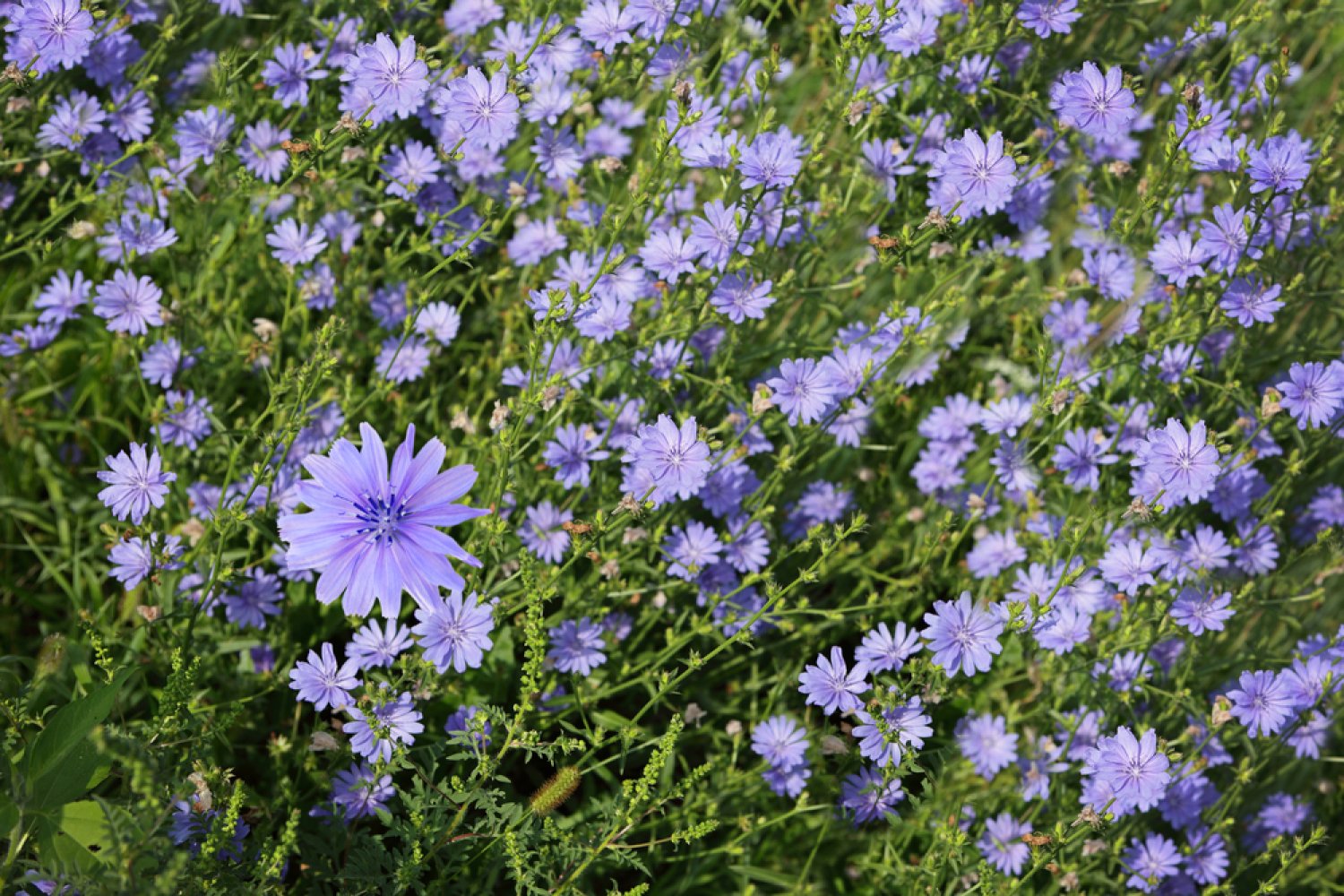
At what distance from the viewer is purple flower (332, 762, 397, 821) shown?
8.93 feet

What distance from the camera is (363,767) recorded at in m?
Result: 2.82

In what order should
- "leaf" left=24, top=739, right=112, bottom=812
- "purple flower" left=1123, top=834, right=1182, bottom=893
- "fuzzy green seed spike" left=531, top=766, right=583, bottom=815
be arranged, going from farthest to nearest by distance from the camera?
"purple flower" left=1123, top=834, right=1182, bottom=893 < "fuzzy green seed spike" left=531, top=766, right=583, bottom=815 < "leaf" left=24, top=739, right=112, bottom=812

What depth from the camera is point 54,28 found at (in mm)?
3145

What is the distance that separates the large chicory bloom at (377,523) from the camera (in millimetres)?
2090

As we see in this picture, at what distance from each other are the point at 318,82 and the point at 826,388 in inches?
75.4

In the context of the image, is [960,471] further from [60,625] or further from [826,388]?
[60,625]

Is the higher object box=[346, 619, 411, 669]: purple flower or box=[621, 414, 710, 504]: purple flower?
box=[621, 414, 710, 504]: purple flower

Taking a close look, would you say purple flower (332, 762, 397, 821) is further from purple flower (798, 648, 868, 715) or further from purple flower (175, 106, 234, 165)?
purple flower (175, 106, 234, 165)

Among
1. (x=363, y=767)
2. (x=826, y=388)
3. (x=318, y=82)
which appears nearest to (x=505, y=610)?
(x=363, y=767)

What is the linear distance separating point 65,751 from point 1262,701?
288 cm

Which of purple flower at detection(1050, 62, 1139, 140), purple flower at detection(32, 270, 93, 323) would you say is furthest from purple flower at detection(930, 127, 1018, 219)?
purple flower at detection(32, 270, 93, 323)

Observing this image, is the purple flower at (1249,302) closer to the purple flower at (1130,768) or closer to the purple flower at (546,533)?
the purple flower at (1130,768)

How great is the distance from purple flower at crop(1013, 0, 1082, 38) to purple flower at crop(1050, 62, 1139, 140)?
0.87 feet

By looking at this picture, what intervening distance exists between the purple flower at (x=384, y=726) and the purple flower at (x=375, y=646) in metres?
0.15
